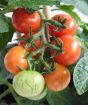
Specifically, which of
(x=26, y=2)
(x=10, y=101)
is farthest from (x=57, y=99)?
(x=26, y=2)

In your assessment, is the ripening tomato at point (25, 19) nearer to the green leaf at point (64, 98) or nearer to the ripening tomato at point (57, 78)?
the ripening tomato at point (57, 78)

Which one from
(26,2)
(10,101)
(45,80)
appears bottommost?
(10,101)

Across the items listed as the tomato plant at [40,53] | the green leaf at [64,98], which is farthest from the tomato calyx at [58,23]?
the green leaf at [64,98]

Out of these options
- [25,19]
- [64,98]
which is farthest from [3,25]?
[64,98]

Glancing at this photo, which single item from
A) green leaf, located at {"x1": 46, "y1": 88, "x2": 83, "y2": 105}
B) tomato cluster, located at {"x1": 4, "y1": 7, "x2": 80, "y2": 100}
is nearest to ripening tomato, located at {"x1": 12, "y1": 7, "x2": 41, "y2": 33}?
tomato cluster, located at {"x1": 4, "y1": 7, "x2": 80, "y2": 100}

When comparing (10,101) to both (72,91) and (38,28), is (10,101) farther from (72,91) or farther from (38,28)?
(38,28)

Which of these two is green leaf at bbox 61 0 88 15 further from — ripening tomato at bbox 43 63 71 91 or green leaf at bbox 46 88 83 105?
green leaf at bbox 46 88 83 105

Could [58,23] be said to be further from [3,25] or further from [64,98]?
[64,98]
